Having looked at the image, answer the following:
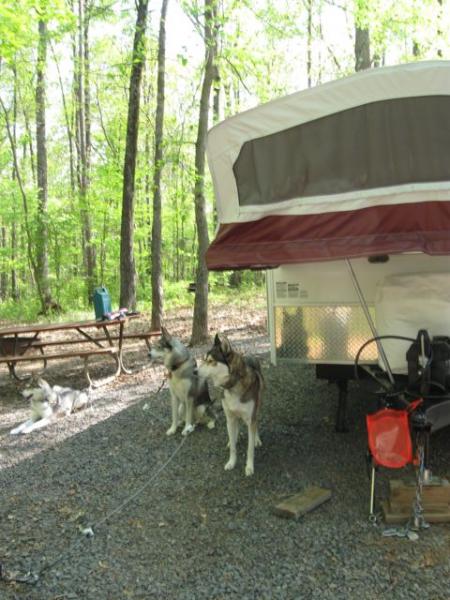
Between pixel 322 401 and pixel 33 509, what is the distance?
356cm

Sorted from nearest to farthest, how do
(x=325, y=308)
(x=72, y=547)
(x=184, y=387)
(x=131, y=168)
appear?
1. (x=72, y=547)
2. (x=325, y=308)
3. (x=184, y=387)
4. (x=131, y=168)

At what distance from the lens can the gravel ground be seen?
9.32 feet

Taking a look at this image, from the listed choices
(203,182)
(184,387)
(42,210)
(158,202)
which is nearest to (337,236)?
(184,387)

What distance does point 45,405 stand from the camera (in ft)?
20.3

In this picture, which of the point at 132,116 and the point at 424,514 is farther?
the point at 132,116

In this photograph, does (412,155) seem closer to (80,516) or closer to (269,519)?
(269,519)

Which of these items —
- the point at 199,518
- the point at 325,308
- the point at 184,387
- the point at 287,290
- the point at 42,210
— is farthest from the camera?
the point at 42,210

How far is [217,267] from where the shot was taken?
13.2 ft

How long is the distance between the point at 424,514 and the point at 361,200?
219cm

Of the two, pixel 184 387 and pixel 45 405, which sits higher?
pixel 184 387

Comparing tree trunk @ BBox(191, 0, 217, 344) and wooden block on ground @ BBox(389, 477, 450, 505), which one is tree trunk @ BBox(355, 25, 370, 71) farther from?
wooden block on ground @ BBox(389, 477, 450, 505)

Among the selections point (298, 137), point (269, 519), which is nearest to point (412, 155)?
point (298, 137)

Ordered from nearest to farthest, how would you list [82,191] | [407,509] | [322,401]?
[407,509]
[322,401]
[82,191]

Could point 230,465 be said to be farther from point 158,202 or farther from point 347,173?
point 158,202
